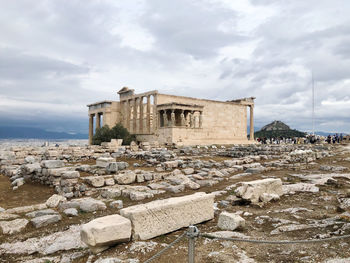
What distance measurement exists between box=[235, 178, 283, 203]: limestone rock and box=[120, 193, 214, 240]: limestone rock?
152 centimetres

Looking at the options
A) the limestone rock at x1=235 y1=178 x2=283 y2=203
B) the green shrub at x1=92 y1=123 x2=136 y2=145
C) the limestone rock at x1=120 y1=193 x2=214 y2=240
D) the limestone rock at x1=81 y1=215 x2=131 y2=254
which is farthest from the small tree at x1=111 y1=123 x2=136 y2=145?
the limestone rock at x1=81 y1=215 x2=131 y2=254

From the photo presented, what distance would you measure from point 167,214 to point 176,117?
3114cm

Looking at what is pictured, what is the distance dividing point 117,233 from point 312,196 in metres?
5.66

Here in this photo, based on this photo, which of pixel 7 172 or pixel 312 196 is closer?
pixel 312 196

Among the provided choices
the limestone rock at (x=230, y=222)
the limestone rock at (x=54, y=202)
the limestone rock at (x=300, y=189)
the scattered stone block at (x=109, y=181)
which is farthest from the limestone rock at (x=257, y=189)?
the limestone rock at (x=54, y=202)

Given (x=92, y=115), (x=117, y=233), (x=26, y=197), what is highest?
(x=92, y=115)

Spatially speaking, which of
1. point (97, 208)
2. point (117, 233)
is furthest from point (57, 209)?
point (117, 233)

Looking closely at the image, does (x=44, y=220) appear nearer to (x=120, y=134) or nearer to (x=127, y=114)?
(x=120, y=134)

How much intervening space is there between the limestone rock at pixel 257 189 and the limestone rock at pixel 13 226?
4.94 meters

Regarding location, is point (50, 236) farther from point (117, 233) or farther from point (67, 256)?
point (117, 233)

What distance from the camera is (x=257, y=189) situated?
23.0 ft

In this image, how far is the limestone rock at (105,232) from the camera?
3.96m

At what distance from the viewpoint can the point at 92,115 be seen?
40.1 m

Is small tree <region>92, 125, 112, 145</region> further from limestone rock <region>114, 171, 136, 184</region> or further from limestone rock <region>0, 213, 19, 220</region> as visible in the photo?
limestone rock <region>0, 213, 19, 220</region>
